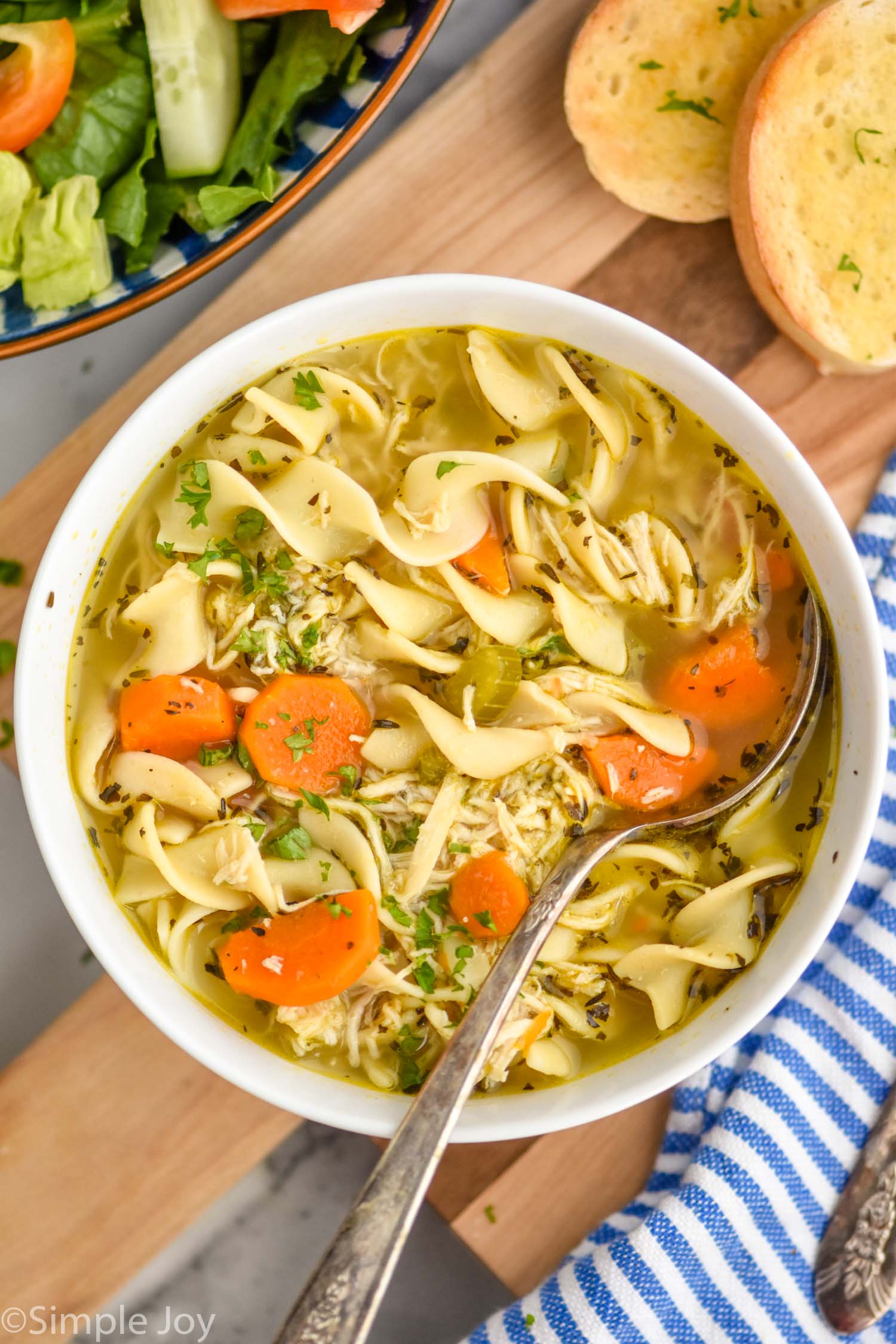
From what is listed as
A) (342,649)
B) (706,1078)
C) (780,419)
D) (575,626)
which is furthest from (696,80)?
(706,1078)

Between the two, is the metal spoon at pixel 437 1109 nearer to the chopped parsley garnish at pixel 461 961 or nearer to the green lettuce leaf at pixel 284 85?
the chopped parsley garnish at pixel 461 961

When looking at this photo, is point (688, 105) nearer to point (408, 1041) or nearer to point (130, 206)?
point (130, 206)

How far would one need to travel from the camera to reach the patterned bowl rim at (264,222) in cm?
287

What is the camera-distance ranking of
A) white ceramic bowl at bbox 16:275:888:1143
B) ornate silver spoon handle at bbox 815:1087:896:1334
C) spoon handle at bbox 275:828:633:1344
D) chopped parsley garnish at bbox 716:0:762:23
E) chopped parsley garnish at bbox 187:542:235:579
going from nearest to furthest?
1. spoon handle at bbox 275:828:633:1344
2. white ceramic bowl at bbox 16:275:888:1143
3. chopped parsley garnish at bbox 187:542:235:579
4. ornate silver spoon handle at bbox 815:1087:896:1334
5. chopped parsley garnish at bbox 716:0:762:23

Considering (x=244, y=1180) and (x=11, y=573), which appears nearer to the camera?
(x=11, y=573)

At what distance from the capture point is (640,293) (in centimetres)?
330

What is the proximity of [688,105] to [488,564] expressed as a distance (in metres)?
1.55

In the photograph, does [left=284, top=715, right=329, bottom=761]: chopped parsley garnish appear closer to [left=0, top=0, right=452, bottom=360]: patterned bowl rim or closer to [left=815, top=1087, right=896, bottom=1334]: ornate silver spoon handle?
[left=0, top=0, right=452, bottom=360]: patterned bowl rim

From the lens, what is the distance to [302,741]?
9.70 ft

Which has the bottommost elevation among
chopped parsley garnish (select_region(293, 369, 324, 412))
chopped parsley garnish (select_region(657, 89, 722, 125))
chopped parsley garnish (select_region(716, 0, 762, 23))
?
chopped parsley garnish (select_region(293, 369, 324, 412))

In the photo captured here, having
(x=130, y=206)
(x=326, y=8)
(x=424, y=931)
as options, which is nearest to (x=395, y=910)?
(x=424, y=931)

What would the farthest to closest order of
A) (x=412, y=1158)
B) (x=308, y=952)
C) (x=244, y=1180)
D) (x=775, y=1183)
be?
(x=244, y=1180), (x=775, y=1183), (x=308, y=952), (x=412, y=1158)

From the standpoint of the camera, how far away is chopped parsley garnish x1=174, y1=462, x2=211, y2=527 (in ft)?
9.54

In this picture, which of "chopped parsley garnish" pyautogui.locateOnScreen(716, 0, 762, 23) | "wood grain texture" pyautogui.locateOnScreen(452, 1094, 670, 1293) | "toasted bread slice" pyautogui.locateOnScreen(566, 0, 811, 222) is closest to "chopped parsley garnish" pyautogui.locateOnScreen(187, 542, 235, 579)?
"toasted bread slice" pyautogui.locateOnScreen(566, 0, 811, 222)
